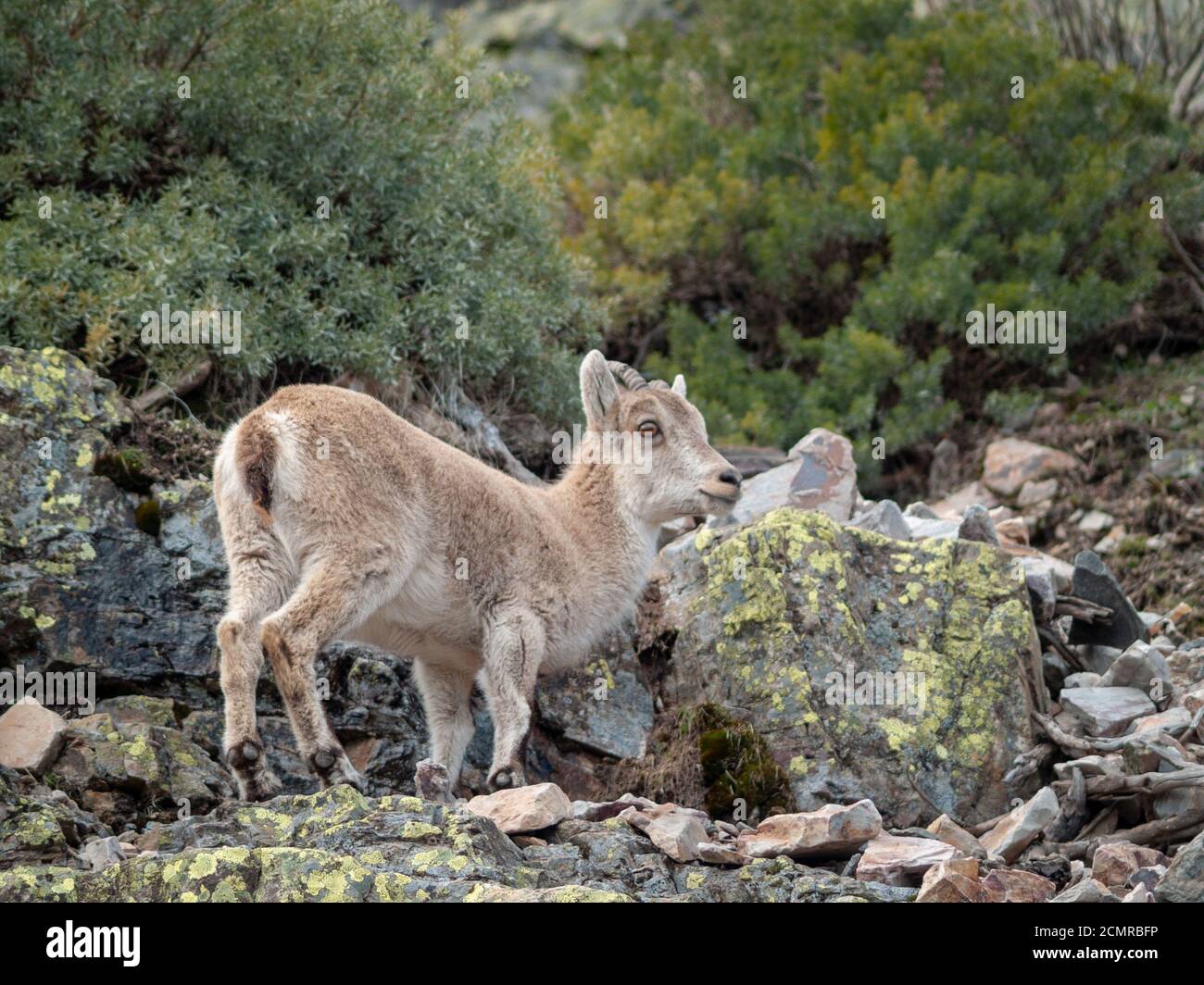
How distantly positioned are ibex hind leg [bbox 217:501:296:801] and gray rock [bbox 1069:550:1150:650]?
5929 millimetres

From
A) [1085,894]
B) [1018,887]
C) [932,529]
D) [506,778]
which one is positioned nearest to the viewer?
[1085,894]

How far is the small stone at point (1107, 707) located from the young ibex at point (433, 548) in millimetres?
2594

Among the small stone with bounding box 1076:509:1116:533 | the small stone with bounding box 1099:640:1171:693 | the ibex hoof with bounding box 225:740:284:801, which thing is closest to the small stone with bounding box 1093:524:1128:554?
the small stone with bounding box 1076:509:1116:533

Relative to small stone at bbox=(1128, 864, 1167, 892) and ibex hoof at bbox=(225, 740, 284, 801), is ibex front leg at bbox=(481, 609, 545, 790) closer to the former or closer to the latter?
ibex hoof at bbox=(225, 740, 284, 801)

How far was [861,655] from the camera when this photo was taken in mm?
9805

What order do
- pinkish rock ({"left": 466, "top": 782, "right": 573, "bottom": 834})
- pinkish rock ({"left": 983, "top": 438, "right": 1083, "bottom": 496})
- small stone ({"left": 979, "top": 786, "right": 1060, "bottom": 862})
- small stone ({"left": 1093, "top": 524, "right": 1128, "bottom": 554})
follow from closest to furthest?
pinkish rock ({"left": 466, "top": 782, "right": 573, "bottom": 834}) < small stone ({"left": 979, "top": 786, "right": 1060, "bottom": 862}) < small stone ({"left": 1093, "top": 524, "right": 1128, "bottom": 554}) < pinkish rock ({"left": 983, "top": 438, "right": 1083, "bottom": 496})

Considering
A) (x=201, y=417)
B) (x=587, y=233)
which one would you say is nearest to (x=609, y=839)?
(x=201, y=417)

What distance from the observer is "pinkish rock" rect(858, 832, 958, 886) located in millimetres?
7539

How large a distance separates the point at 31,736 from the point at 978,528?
668cm

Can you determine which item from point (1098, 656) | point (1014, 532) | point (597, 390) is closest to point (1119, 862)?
point (1098, 656)

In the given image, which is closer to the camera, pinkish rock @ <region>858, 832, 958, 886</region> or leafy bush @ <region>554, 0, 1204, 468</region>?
pinkish rock @ <region>858, 832, 958, 886</region>

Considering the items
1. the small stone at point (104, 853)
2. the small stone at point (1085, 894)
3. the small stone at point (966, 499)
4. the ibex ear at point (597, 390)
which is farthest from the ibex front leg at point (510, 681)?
the small stone at point (966, 499)

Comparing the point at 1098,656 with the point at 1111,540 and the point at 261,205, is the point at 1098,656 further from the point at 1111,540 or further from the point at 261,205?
the point at 261,205

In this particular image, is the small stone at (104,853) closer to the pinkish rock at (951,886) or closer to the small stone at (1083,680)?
the pinkish rock at (951,886)
